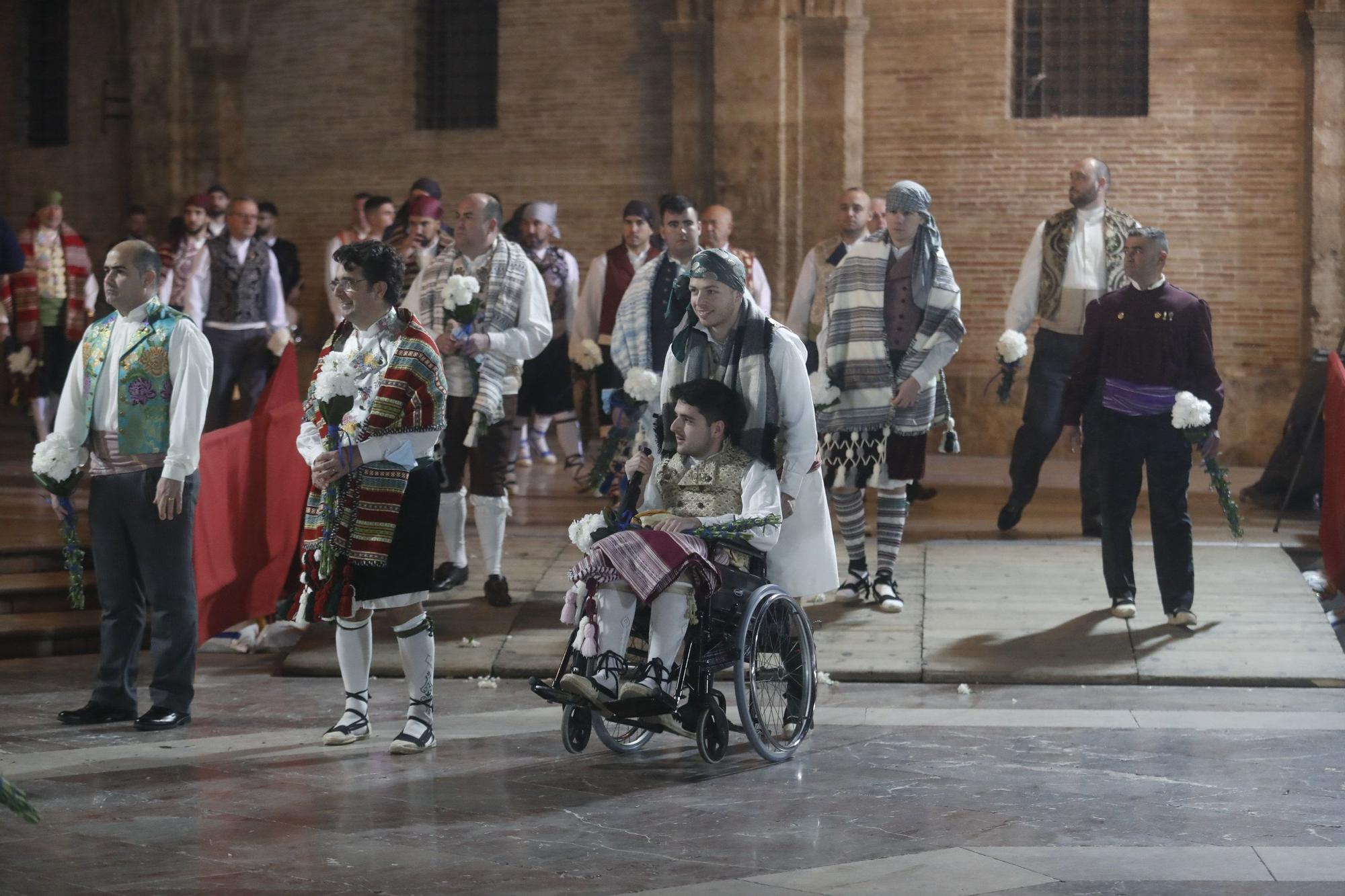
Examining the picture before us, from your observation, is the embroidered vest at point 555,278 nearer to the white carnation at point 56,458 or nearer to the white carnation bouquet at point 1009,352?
the white carnation bouquet at point 1009,352

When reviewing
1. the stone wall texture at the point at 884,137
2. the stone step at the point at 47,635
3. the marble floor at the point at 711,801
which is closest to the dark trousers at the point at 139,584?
the marble floor at the point at 711,801

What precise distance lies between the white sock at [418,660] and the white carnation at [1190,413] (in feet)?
11.0

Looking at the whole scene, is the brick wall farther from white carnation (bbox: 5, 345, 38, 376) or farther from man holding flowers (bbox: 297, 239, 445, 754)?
man holding flowers (bbox: 297, 239, 445, 754)

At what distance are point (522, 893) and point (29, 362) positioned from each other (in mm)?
8702

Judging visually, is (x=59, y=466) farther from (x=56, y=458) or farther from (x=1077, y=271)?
(x=1077, y=271)

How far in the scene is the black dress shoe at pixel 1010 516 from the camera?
32.1 ft

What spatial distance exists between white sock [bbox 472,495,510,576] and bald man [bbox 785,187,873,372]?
2.25 meters

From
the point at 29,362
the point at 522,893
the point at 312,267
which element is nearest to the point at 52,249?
the point at 29,362

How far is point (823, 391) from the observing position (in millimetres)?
8273

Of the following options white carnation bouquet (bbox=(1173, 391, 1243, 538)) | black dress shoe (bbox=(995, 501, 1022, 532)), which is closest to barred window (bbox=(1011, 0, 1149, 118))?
black dress shoe (bbox=(995, 501, 1022, 532))

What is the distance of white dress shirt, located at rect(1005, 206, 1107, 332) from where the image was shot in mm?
9922

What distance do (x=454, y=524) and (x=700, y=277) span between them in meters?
2.75

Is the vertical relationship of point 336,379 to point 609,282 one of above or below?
below

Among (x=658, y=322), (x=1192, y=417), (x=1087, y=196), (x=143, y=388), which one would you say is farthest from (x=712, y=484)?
(x=1087, y=196)
